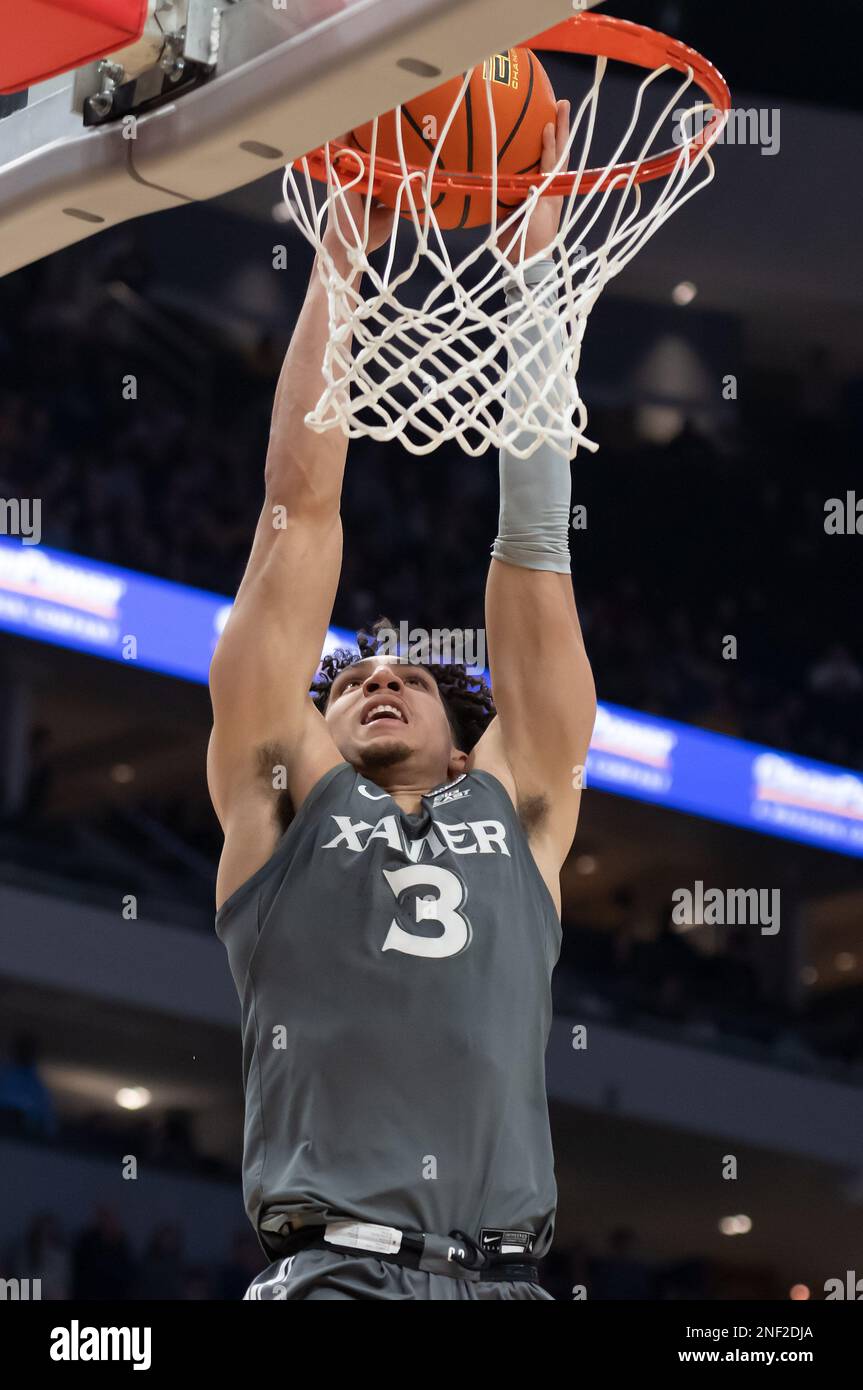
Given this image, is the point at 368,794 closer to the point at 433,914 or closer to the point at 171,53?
the point at 433,914

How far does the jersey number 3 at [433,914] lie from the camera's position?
2.62 m

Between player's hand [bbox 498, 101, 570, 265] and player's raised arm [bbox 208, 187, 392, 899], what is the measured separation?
0.37 m

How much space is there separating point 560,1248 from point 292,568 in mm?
6385

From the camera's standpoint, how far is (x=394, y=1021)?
255 centimetres

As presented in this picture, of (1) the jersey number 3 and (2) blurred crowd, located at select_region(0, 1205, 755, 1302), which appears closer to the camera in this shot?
(1) the jersey number 3

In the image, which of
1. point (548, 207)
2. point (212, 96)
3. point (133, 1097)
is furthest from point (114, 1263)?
point (212, 96)

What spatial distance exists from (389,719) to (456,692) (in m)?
0.42

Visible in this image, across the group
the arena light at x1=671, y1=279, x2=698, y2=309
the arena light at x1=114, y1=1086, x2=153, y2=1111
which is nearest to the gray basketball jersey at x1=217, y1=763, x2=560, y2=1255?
the arena light at x1=114, y1=1086, x2=153, y2=1111

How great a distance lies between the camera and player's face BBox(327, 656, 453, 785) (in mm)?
3014

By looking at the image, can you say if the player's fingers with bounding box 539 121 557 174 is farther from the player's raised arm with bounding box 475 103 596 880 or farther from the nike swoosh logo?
the nike swoosh logo

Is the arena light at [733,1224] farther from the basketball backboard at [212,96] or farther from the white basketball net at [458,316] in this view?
the basketball backboard at [212,96]
